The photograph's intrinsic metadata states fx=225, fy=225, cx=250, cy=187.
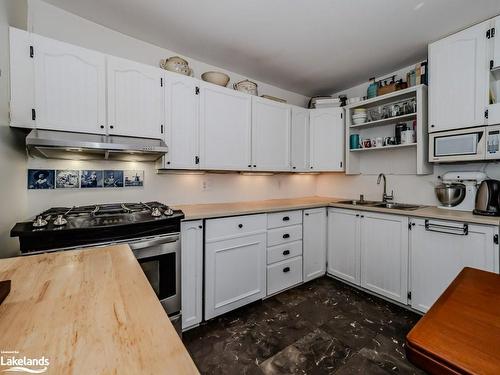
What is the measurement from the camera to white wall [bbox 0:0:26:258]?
1.33 metres

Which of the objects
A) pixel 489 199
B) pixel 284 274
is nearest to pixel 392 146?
pixel 489 199

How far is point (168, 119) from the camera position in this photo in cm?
203

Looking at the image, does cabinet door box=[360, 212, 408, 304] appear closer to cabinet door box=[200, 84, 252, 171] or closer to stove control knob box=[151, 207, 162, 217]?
cabinet door box=[200, 84, 252, 171]

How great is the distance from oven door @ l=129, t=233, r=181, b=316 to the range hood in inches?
27.8

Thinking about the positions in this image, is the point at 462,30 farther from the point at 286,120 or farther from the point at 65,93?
the point at 65,93

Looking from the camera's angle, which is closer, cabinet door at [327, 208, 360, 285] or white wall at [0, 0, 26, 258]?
white wall at [0, 0, 26, 258]

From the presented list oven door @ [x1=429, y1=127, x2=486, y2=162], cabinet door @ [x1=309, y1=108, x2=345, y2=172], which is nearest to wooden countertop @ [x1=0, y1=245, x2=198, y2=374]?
oven door @ [x1=429, y1=127, x2=486, y2=162]

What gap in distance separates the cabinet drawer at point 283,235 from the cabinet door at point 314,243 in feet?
0.34

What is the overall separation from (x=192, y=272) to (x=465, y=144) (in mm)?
2620

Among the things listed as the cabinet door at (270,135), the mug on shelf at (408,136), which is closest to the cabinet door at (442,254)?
the mug on shelf at (408,136)

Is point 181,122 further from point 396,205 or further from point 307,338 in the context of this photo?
point 396,205

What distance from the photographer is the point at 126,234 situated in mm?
1513

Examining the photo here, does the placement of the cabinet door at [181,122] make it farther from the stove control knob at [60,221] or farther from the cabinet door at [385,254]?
the cabinet door at [385,254]

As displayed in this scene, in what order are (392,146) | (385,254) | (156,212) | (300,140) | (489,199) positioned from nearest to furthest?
(156,212), (489,199), (385,254), (392,146), (300,140)
